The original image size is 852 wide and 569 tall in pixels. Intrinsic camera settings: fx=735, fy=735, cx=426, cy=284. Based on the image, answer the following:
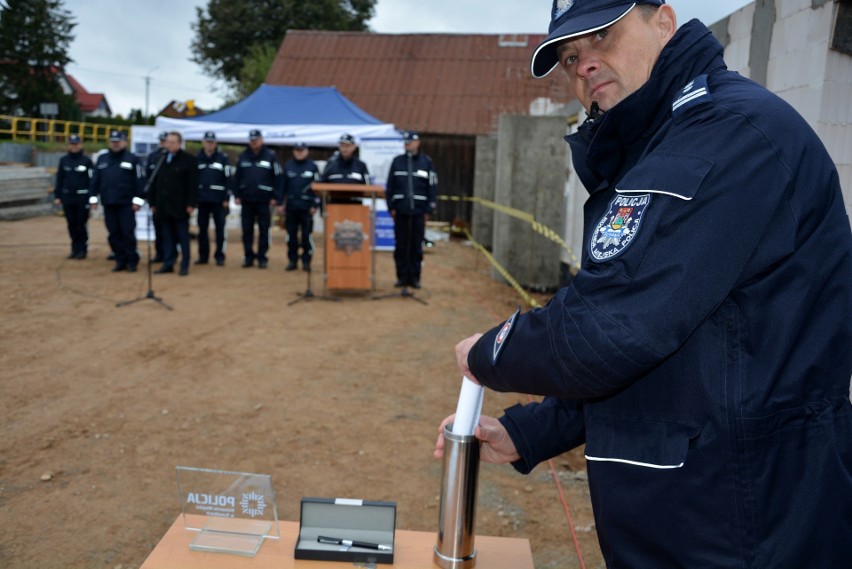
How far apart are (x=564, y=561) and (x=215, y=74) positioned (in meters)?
39.9

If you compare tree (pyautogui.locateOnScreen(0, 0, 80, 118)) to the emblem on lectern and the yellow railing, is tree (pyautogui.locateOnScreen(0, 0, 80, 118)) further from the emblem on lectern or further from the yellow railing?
the emblem on lectern

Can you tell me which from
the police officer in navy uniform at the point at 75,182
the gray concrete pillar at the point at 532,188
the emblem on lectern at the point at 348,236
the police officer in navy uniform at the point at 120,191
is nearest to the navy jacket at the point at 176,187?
the police officer in navy uniform at the point at 120,191

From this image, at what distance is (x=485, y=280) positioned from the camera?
40.3 feet

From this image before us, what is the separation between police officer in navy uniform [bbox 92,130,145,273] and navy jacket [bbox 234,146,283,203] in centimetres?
Result: 157

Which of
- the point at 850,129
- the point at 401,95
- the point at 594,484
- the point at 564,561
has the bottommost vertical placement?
the point at 564,561

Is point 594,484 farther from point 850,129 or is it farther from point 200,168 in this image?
point 200,168

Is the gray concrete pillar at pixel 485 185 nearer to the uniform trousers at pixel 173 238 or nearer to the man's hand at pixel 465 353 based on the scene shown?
the uniform trousers at pixel 173 238

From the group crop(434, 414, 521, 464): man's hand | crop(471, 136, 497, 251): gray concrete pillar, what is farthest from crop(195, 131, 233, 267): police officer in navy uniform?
crop(434, 414, 521, 464): man's hand

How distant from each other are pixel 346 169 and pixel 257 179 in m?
2.25

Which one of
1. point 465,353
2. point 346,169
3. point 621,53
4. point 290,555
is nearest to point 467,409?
point 465,353

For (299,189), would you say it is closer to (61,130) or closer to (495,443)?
(495,443)

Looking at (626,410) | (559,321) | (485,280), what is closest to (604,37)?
(559,321)

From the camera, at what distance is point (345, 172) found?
1054 cm

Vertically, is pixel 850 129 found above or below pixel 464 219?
above
